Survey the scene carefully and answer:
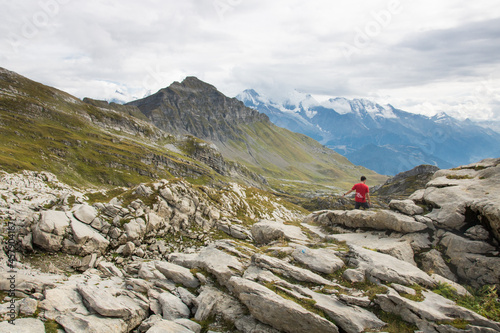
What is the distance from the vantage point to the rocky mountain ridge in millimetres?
13234

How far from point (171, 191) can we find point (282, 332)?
25886 mm

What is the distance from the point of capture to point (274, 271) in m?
16.9

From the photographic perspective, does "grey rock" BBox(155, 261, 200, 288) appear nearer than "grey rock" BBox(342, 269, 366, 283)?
No

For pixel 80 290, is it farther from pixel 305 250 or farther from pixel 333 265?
pixel 333 265

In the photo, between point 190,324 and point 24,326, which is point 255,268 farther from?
point 24,326

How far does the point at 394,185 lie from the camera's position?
592 ft

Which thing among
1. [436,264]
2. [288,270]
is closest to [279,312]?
[288,270]

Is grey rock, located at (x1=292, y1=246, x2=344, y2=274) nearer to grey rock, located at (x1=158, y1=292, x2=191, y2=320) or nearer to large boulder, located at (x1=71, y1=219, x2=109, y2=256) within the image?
grey rock, located at (x1=158, y1=292, x2=191, y2=320)

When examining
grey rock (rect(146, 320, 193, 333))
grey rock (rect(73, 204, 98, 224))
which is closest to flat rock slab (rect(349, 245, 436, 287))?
grey rock (rect(146, 320, 193, 333))

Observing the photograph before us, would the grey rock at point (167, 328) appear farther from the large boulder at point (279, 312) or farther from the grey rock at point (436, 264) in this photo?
the grey rock at point (436, 264)

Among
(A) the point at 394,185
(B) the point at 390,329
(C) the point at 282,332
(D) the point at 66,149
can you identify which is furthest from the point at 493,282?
(A) the point at 394,185

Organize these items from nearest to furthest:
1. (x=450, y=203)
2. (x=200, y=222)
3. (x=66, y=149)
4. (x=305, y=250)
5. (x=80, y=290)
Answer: (x=80, y=290), (x=305, y=250), (x=450, y=203), (x=200, y=222), (x=66, y=149)

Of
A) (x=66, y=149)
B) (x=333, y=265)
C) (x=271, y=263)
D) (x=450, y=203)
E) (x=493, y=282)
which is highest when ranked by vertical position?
(x=450, y=203)

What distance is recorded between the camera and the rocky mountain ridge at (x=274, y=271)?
43.4ft
